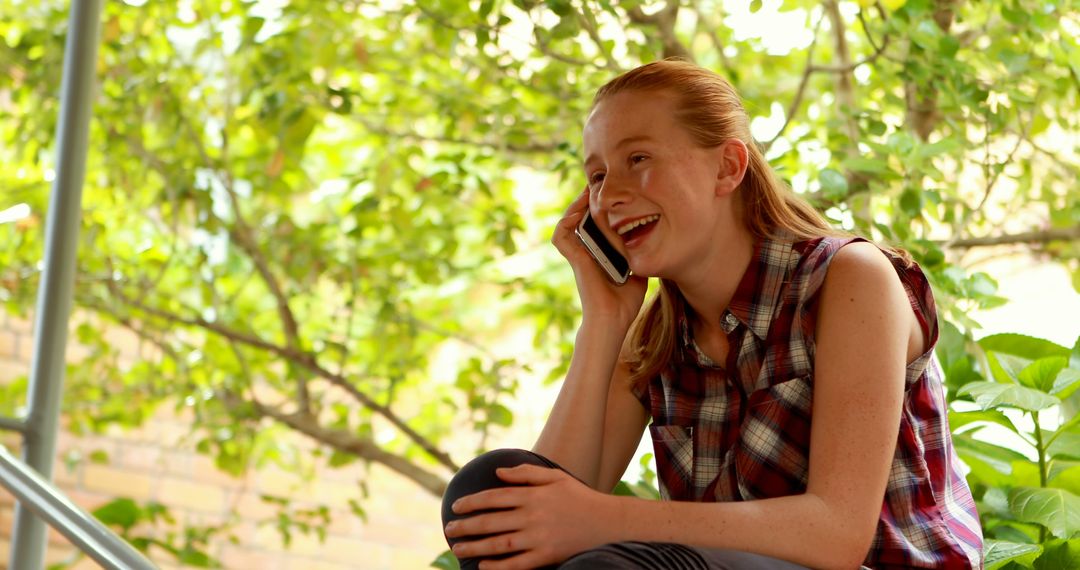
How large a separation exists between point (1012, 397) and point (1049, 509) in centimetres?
14

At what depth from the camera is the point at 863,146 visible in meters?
1.82

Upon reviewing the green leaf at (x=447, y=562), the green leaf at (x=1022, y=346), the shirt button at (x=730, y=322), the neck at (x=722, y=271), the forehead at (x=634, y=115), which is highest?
the forehead at (x=634, y=115)

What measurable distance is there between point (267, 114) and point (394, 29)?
18.5 inches

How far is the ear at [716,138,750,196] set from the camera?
1.29 metres

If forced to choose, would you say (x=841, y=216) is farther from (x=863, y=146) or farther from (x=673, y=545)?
(x=673, y=545)

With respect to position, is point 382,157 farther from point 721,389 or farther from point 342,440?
point 721,389

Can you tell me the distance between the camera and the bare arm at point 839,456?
40.4 inches

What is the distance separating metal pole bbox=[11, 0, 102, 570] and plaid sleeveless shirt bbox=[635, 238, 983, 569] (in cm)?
85

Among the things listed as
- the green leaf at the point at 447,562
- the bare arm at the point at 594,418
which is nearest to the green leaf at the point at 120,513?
the green leaf at the point at 447,562

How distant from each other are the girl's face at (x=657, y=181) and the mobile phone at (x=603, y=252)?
5.1 inches

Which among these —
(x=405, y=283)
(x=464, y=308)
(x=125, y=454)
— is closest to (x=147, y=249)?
(x=405, y=283)

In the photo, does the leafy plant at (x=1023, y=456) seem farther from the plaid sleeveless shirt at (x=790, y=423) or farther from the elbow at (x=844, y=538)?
the elbow at (x=844, y=538)

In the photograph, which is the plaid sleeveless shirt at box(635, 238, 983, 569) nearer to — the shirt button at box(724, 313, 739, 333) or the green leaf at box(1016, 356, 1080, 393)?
the shirt button at box(724, 313, 739, 333)

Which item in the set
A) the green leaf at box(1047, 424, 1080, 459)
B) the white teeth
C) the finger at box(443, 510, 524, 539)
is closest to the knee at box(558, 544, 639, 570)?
the finger at box(443, 510, 524, 539)
